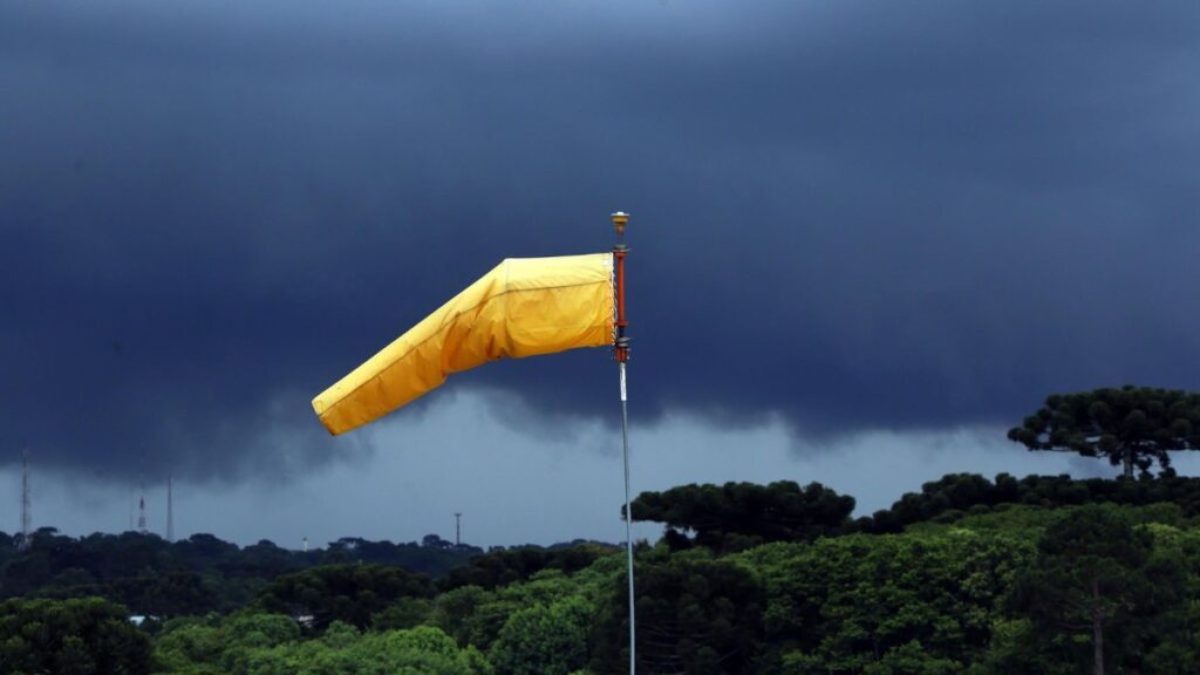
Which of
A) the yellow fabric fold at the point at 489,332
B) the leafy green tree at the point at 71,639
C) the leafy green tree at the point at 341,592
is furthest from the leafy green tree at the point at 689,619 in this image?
the yellow fabric fold at the point at 489,332

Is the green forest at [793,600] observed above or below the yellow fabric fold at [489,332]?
below

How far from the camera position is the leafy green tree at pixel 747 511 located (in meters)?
91.1

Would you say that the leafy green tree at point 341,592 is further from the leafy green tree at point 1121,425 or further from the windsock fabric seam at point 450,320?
the windsock fabric seam at point 450,320

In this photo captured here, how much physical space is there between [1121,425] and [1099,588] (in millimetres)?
51070

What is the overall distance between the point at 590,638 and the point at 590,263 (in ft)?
147

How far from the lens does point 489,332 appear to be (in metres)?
23.3

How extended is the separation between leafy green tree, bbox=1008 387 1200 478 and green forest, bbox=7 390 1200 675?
0.13 meters

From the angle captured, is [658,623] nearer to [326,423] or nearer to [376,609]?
[376,609]

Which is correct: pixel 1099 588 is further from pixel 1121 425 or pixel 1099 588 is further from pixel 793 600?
pixel 1121 425

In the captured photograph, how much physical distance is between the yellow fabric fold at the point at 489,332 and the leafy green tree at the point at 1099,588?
86.1 feet

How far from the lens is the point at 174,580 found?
6137 inches

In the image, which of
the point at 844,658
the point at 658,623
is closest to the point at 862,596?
the point at 844,658

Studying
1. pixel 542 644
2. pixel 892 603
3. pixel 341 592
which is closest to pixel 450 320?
pixel 892 603

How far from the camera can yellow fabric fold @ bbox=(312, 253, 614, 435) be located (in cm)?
2334
